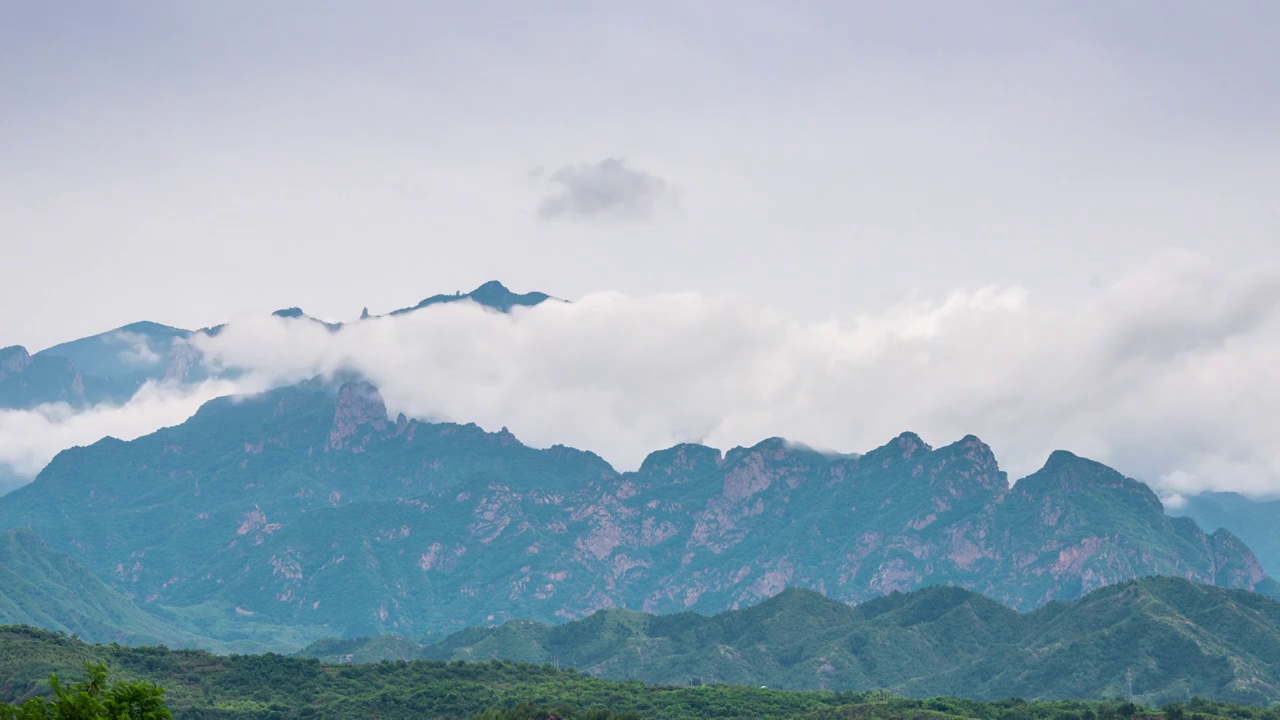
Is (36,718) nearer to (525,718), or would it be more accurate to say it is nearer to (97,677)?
(97,677)

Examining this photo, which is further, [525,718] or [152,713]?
[525,718]

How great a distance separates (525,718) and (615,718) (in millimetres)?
12272

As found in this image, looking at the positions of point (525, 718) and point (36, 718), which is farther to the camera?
point (525, 718)

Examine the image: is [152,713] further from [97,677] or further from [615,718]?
[615,718]

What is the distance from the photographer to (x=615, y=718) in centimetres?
19850

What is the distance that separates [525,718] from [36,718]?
122 m

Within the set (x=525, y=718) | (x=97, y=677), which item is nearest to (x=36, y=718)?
(x=97, y=677)

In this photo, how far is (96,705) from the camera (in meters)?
82.1

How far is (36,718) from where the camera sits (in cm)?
8131

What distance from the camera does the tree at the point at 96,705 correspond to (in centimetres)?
8112

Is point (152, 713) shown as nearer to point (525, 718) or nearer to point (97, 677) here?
point (97, 677)

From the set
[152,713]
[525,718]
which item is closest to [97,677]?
[152,713]

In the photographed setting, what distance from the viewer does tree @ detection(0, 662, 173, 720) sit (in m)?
81.1

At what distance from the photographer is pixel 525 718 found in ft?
652
